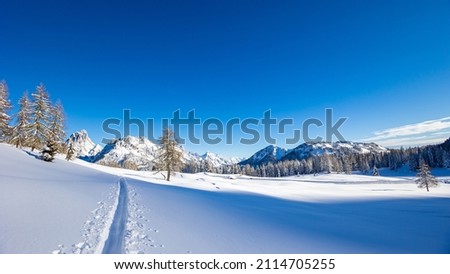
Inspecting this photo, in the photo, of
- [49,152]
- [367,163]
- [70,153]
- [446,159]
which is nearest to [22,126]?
Answer: [49,152]

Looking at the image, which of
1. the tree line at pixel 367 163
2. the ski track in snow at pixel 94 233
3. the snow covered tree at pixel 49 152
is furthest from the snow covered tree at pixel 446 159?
the snow covered tree at pixel 49 152

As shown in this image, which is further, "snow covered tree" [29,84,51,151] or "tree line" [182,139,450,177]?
"tree line" [182,139,450,177]

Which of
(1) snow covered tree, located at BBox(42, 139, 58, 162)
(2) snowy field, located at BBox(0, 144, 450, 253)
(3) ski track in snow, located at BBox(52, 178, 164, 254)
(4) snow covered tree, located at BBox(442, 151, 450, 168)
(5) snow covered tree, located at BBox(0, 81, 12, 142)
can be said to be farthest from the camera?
(4) snow covered tree, located at BBox(442, 151, 450, 168)

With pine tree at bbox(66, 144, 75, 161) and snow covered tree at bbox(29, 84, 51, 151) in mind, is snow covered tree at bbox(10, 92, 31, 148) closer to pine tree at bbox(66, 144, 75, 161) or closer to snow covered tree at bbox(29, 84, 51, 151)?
snow covered tree at bbox(29, 84, 51, 151)

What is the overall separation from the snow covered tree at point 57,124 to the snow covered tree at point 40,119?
151cm

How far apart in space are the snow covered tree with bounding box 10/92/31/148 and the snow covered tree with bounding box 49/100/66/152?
345 centimetres

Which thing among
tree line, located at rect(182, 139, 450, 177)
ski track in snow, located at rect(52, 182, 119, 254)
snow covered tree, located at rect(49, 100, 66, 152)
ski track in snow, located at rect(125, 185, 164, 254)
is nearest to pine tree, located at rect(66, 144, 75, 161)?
snow covered tree, located at rect(49, 100, 66, 152)

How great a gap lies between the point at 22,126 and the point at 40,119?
108 inches

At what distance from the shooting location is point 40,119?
38.2 m

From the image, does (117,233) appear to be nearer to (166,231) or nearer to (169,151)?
(166,231)

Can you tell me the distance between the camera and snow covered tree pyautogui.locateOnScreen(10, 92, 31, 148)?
1469 inches
